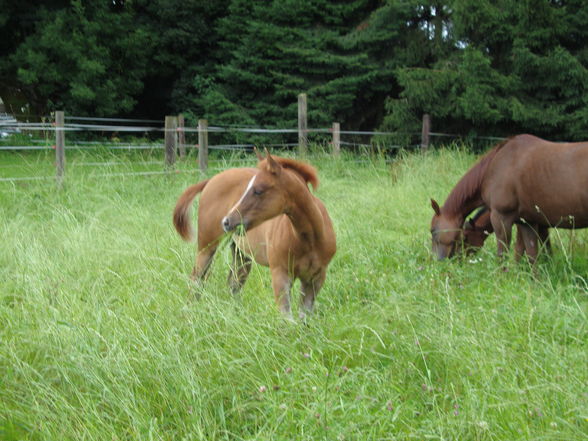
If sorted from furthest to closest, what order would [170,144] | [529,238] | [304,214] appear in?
1. [170,144]
2. [529,238]
3. [304,214]

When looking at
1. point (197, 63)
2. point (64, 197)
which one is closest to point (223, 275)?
point (64, 197)

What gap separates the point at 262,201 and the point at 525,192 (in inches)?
105

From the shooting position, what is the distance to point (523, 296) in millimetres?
3723

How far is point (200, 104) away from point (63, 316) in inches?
629

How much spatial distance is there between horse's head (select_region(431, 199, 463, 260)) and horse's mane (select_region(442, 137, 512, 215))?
9cm

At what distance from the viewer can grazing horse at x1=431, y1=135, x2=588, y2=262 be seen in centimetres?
497


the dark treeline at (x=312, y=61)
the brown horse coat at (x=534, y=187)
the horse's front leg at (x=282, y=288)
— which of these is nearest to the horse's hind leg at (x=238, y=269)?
the horse's front leg at (x=282, y=288)

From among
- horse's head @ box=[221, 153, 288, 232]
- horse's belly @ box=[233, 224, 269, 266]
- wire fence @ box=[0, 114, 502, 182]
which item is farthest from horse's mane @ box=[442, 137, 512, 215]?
wire fence @ box=[0, 114, 502, 182]

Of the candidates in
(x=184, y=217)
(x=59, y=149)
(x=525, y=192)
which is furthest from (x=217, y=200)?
(x=59, y=149)

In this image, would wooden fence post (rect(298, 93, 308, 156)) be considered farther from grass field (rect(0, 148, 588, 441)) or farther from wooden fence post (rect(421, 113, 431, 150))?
grass field (rect(0, 148, 588, 441))

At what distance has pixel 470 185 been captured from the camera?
561 centimetres

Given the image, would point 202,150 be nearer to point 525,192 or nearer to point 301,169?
point 525,192

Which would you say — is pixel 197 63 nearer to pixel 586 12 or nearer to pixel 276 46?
pixel 276 46

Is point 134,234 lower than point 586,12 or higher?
lower
